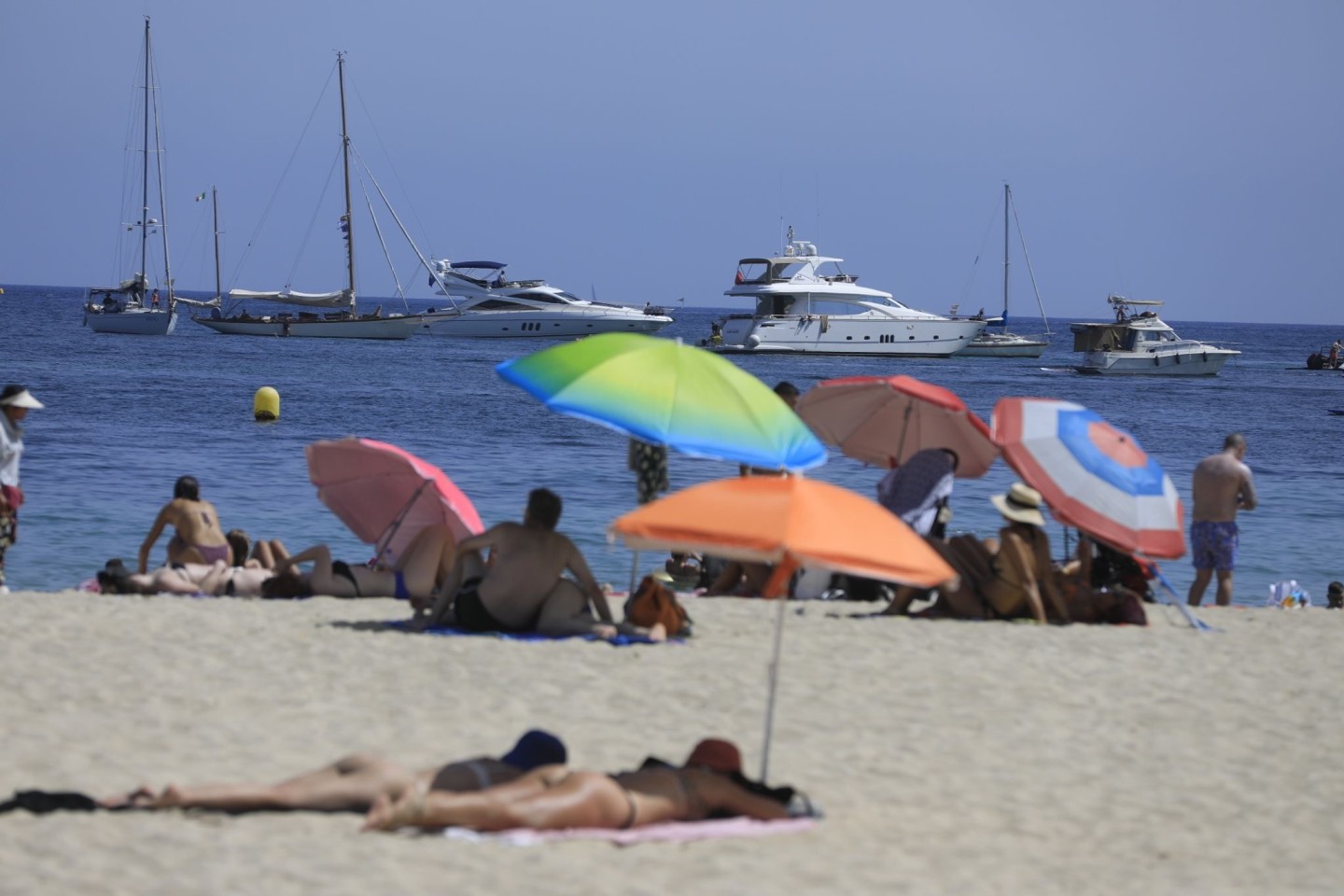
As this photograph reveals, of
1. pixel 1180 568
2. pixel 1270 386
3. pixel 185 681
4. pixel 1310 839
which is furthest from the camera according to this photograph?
pixel 1270 386

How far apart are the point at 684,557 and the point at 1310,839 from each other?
769 cm

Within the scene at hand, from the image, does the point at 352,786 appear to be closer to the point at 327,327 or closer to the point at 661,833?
the point at 661,833

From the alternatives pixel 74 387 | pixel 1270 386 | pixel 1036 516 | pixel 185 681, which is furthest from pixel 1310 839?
pixel 1270 386

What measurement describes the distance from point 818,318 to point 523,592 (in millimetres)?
53863

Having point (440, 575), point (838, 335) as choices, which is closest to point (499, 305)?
point (838, 335)

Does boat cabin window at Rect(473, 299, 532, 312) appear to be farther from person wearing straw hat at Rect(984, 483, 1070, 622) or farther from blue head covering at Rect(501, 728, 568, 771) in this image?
blue head covering at Rect(501, 728, 568, 771)

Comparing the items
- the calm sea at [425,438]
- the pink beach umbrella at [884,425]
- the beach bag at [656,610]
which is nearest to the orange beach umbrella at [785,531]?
the beach bag at [656,610]

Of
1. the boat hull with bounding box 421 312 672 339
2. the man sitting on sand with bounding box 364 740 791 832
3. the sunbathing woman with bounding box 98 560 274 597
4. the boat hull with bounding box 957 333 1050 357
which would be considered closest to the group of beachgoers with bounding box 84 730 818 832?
the man sitting on sand with bounding box 364 740 791 832

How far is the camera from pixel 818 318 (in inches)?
2461

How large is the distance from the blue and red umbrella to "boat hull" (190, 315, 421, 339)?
62788mm

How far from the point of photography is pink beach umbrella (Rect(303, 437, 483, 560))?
10.4m

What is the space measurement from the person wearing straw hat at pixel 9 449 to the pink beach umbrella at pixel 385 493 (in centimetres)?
196

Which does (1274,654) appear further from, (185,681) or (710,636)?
(185,681)

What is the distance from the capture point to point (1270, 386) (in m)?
59.8
